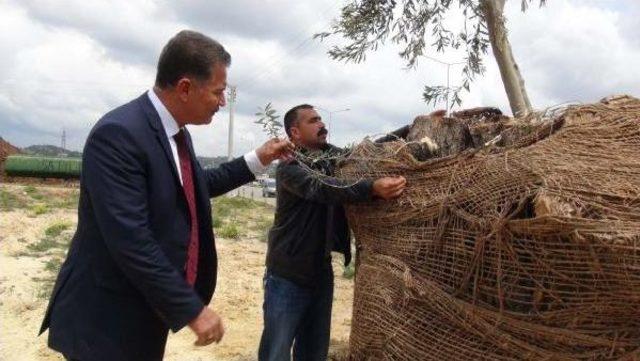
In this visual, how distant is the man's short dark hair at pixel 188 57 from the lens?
224 cm

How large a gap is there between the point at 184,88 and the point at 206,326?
0.86 meters

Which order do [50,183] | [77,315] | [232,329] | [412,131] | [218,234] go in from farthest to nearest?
[50,183] → [218,234] → [232,329] → [412,131] → [77,315]

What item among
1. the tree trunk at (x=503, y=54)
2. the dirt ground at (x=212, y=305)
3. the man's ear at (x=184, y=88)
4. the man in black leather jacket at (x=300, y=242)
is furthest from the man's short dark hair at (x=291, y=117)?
the tree trunk at (x=503, y=54)

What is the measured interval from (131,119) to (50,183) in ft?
123

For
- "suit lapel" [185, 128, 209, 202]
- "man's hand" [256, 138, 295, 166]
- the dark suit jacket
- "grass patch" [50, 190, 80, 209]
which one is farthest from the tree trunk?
"grass patch" [50, 190, 80, 209]

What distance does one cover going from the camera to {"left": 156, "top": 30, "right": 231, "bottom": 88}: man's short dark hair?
224 cm

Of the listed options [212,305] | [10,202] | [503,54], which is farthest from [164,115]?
[10,202]

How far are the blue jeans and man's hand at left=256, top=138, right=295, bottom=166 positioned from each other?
2.44 feet

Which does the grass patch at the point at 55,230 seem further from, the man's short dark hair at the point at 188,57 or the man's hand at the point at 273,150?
the man's short dark hair at the point at 188,57

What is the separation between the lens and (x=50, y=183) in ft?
120

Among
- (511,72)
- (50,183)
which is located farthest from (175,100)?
(50,183)

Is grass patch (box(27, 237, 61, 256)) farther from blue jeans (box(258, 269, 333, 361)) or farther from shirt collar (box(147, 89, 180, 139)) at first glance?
shirt collar (box(147, 89, 180, 139))

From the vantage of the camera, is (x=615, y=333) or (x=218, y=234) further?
(x=218, y=234)

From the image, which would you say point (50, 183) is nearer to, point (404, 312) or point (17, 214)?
point (17, 214)
